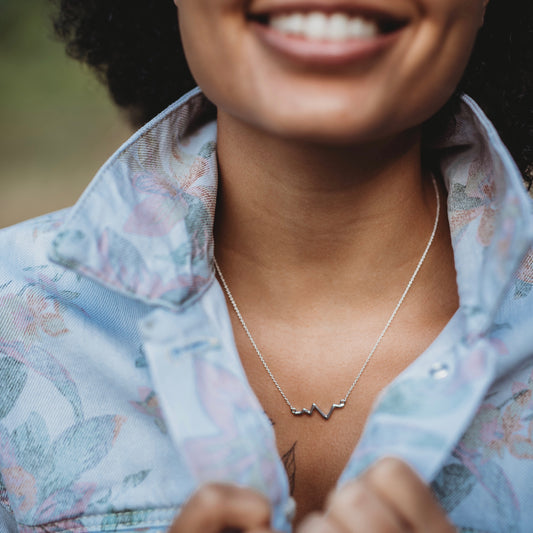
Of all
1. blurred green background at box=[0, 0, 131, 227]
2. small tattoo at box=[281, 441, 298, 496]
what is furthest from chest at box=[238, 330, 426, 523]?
blurred green background at box=[0, 0, 131, 227]

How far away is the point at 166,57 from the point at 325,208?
66 centimetres

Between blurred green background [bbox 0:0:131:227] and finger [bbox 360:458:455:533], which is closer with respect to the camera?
finger [bbox 360:458:455:533]

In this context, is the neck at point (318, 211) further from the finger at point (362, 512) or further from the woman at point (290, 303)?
the finger at point (362, 512)

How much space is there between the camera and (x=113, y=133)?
18.5 feet

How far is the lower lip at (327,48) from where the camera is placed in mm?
991

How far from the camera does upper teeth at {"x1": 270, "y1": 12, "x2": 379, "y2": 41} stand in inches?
39.2

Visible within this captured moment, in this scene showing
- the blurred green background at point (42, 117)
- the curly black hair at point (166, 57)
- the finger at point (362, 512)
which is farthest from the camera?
the blurred green background at point (42, 117)

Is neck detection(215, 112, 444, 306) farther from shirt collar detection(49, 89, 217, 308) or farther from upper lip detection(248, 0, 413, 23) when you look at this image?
upper lip detection(248, 0, 413, 23)

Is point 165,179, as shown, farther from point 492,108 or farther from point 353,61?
point 492,108

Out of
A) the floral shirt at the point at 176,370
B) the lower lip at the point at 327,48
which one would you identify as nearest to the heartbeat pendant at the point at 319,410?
the floral shirt at the point at 176,370

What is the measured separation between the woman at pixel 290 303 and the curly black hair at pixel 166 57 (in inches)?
1.0

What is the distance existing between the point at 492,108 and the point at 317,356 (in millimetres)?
746

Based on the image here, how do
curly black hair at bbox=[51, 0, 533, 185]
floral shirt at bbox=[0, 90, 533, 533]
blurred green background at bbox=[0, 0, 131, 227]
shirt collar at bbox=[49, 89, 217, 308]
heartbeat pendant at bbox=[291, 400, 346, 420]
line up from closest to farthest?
floral shirt at bbox=[0, 90, 533, 533] → shirt collar at bbox=[49, 89, 217, 308] → heartbeat pendant at bbox=[291, 400, 346, 420] → curly black hair at bbox=[51, 0, 533, 185] → blurred green background at bbox=[0, 0, 131, 227]

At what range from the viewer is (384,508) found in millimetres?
790
